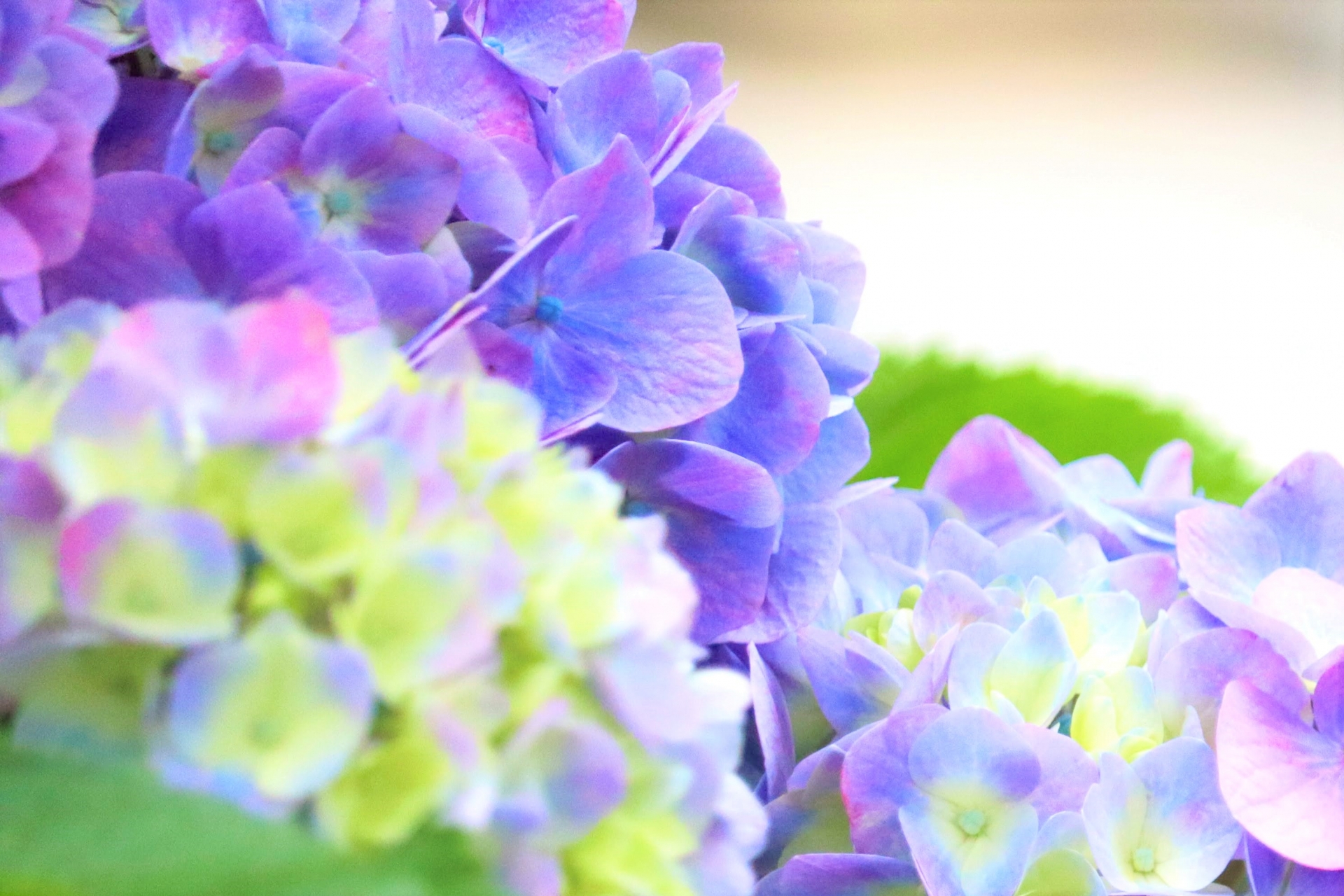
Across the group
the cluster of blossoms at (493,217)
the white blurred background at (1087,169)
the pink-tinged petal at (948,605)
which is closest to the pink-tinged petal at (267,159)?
the cluster of blossoms at (493,217)

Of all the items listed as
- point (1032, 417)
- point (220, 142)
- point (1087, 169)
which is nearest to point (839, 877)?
point (220, 142)

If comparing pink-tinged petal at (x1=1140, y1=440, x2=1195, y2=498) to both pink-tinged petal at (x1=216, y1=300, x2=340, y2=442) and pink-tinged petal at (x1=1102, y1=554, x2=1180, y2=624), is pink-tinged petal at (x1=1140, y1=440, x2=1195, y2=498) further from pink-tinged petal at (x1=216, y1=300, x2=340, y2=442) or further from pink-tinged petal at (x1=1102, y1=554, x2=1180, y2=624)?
pink-tinged petal at (x1=216, y1=300, x2=340, y2=442)

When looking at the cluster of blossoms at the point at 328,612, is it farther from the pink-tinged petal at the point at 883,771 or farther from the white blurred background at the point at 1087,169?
the white blurred background at the point at 1087,169

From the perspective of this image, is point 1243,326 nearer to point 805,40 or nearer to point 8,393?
point 805,40

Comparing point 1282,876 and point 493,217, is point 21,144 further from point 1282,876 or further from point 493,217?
point 1282,876

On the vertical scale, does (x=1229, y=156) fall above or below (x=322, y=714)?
below

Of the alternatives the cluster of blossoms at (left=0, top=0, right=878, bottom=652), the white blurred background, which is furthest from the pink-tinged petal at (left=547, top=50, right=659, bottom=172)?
the white blurred background

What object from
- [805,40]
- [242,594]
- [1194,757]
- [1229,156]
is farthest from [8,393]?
[805,40]
